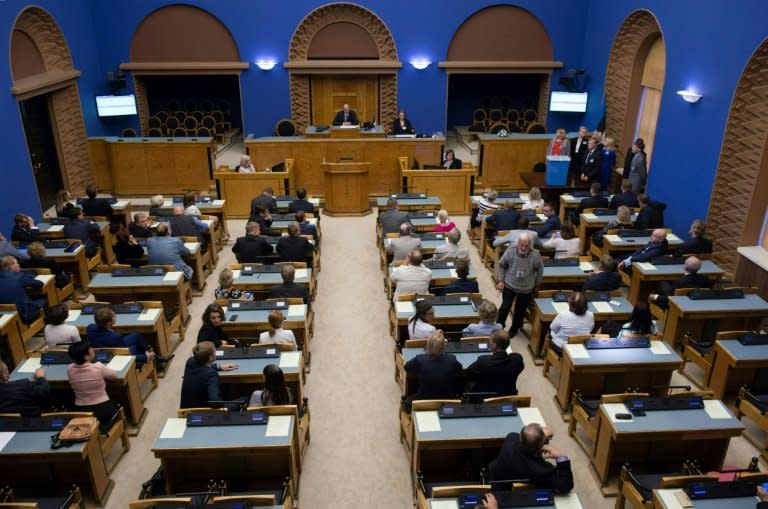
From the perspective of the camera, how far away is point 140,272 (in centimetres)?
726

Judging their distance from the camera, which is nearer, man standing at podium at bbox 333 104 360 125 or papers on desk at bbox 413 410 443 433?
papers on desk at bbox 413 410 443 433

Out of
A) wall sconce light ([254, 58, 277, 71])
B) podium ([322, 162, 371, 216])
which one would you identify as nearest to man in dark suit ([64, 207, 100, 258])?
podium ([322, 162, 371, 216])

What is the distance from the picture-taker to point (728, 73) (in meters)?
8.84

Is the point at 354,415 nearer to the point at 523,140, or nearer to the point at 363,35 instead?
the point at 523,140

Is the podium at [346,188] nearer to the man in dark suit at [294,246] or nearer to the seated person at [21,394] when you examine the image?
the man in dark suit at [294,246]

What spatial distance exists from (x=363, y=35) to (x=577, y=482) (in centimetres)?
1221

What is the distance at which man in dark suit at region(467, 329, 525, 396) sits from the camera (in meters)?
5.05

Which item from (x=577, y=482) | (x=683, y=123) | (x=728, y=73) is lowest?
(x=577, y=482)

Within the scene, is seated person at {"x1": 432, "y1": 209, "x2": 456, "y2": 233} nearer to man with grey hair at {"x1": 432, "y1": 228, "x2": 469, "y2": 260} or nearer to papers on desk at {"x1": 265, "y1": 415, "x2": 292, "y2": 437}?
man with grey hair at {"x1": 432, "y1": 228, "x2": 469, "y2": 260}

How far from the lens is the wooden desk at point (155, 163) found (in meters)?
12.5

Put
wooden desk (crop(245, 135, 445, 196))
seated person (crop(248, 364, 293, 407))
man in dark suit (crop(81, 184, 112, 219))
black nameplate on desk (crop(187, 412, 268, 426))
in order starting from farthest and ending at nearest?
wooden desk (crop(245, 135, 445, 196))
man in dark suit (crop(81, 184, 112, 219))
seated person (crop(248, 364, 293, 407))
black nameplate on desk (crop(187, 412, 268, 426))

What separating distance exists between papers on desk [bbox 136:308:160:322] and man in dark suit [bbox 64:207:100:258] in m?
2.63

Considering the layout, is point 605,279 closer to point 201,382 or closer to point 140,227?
point 201,382

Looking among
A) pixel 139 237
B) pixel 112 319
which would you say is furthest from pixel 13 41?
pixel 112 319
